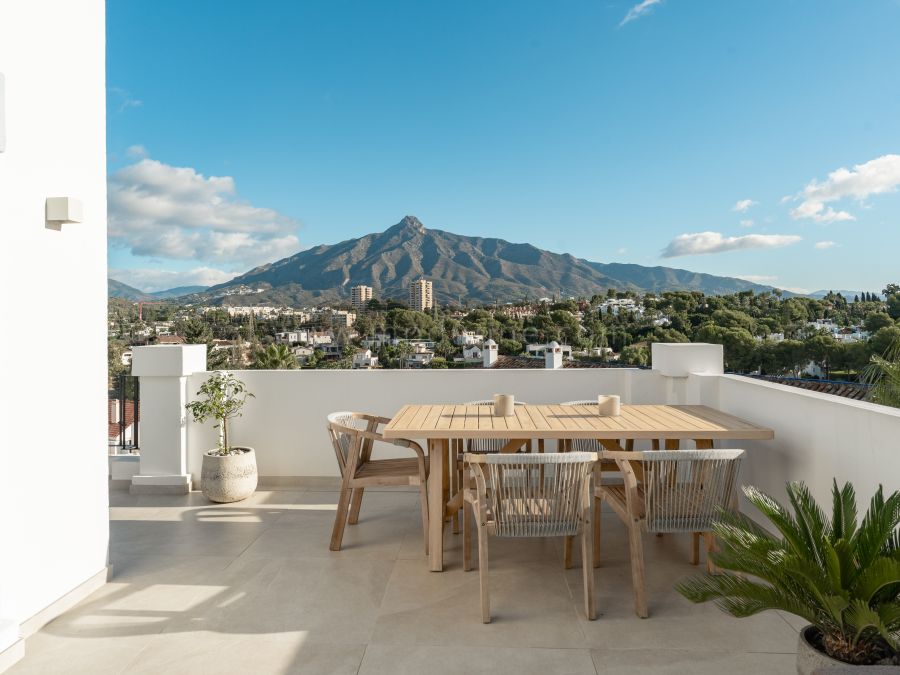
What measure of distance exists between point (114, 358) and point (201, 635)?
45.6 feet

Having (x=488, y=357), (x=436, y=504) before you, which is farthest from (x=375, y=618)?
(x=488, y=357)

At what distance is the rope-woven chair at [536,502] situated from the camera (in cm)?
254

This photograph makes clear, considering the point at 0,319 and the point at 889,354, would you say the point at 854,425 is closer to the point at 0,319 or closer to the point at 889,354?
the point at 889,354

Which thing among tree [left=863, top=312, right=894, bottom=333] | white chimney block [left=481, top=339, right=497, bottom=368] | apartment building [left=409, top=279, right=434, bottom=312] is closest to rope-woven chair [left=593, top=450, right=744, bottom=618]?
white chimney block [left=481, top=339, right=497, bottom=368]

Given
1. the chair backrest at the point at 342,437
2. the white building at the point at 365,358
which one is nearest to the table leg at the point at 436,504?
the chair backrest at the point at 342,437

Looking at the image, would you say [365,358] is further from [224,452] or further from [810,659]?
[810,659]

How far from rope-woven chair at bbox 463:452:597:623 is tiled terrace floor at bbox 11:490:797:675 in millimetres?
216

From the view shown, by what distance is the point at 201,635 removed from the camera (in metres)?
2.48

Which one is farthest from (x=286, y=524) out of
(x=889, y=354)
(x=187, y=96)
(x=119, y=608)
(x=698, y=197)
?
(x=698, y=197)

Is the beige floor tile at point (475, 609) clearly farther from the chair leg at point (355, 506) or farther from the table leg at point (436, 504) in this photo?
the chair leg at point (355, 506)

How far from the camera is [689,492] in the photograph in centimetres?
265

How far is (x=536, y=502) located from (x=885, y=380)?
3.02m

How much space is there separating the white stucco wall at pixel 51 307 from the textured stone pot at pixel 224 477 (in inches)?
53.7

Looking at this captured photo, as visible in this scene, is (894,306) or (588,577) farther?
(894,306)
